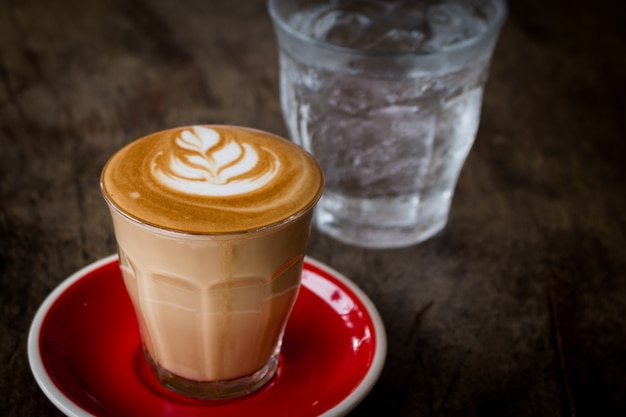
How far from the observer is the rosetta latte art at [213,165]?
512 mm

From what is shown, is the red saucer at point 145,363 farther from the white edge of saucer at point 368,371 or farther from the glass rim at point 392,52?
the glass rim at point 392,52

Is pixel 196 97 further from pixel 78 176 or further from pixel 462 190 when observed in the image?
pixel 462 190

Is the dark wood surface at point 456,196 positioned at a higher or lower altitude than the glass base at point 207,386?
lower

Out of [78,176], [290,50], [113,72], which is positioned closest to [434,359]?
[290,50]

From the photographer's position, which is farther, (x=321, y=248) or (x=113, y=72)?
(x=113, y=72)

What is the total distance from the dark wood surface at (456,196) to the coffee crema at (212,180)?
18 cm

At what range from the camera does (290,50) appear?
0.74 m

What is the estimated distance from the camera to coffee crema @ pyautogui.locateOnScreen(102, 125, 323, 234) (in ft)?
1.58

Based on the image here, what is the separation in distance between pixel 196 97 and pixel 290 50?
34cm

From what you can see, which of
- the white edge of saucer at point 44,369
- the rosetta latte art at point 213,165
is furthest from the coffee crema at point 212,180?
the white edge of saucer at point 44,369

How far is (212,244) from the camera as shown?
0.48 meters

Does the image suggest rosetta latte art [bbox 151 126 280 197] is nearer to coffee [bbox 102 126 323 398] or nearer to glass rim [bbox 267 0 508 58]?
coffee [bbox 102 126 323 398]

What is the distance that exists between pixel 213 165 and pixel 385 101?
241mm

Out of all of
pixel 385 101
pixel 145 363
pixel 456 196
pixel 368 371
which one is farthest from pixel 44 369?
pixel 456 196
